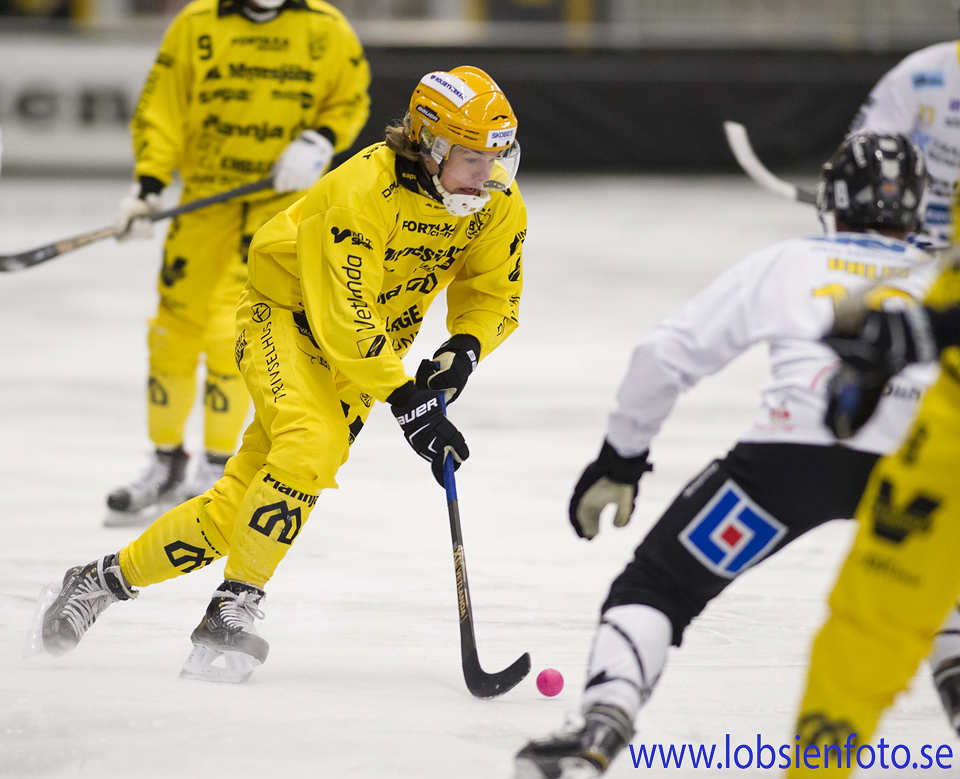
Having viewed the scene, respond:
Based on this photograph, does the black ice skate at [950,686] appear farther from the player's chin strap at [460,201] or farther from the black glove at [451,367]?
the player's chin strap at [460,201]

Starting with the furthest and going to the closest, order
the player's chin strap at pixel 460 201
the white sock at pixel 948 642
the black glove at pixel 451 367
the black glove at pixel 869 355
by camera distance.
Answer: the black glove at pixel 451 367 → the player's chin strap at pixel 460 201 → the white sock at pixel 948 642 → the black glove at pixel 869 355

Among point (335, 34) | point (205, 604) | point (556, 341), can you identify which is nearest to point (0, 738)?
point (205, 604)

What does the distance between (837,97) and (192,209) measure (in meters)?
9.85

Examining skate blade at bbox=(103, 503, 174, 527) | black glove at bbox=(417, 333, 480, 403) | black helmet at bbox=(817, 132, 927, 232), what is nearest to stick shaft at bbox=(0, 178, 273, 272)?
skate blade at bbox=(103, 503, 174, 527)

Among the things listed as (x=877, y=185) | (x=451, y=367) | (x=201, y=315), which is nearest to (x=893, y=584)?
(x=877, y=185)

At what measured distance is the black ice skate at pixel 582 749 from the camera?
201 cm

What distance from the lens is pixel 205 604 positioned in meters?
3.30

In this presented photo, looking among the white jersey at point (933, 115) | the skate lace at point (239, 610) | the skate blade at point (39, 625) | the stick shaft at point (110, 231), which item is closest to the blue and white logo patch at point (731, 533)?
the skate lace at point (239, 610)

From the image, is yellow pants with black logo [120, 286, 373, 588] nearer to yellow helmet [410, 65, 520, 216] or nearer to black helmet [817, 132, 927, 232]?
yellow helmet [410, 65, 520, 216]

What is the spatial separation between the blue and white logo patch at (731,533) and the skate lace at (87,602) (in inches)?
57.5

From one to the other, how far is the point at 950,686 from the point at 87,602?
1865mm

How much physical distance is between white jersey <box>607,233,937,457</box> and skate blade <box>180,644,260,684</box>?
3.48 feet

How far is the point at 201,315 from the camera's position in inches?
169

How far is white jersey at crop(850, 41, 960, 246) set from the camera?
401 centimetres
